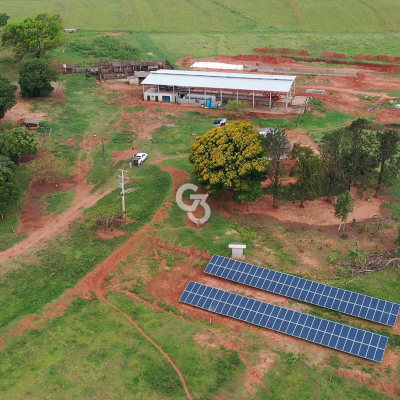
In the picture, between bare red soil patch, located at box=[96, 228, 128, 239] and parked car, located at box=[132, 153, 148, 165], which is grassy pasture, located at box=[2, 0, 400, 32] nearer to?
parked car, located at box=[132, 153, 148, 165]

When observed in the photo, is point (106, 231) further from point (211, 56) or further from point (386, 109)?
point (211, 56)

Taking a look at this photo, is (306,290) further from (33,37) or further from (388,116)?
(33,37)

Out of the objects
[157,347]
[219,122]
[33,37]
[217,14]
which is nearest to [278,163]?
[219,122]

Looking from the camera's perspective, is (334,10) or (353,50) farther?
(334,10)

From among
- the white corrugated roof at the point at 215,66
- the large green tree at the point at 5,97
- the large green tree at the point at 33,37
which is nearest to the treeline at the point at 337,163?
the large green tree at the point at 5,97

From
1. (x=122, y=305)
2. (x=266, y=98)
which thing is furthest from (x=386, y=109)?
(x=122, y=305)
